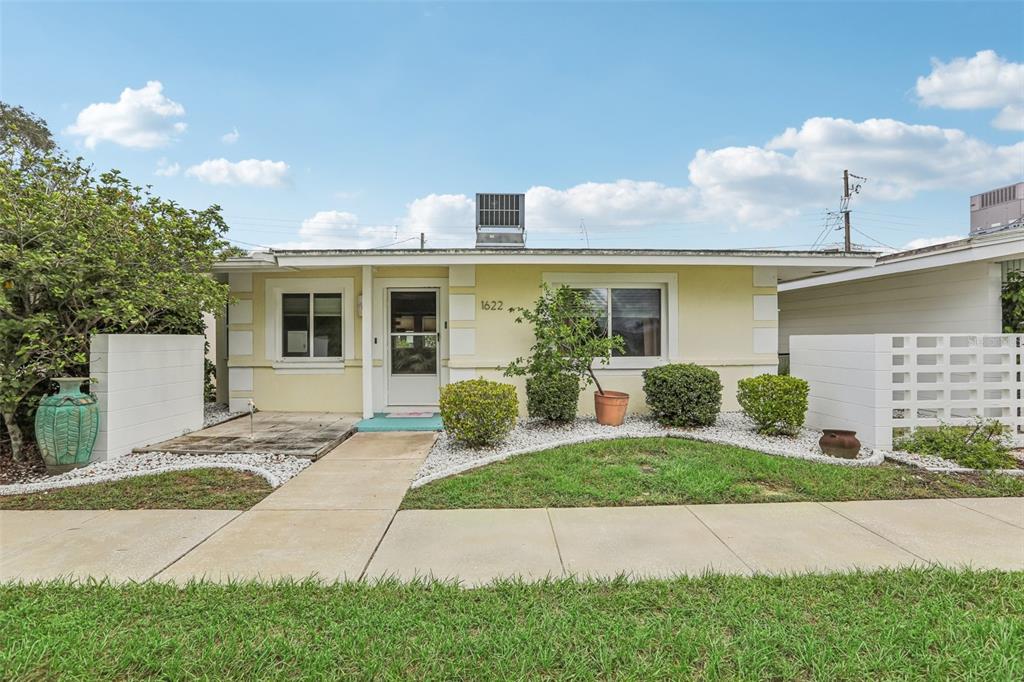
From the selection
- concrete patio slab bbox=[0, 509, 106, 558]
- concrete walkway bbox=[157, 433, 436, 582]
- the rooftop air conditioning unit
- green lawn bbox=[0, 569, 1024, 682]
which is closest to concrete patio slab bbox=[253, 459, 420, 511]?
concrete walkway bbox=[157, 433, 436, 582]

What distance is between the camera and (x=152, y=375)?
6.13 metres

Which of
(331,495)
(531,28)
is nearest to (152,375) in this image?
(331,495)

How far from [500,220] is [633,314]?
295 cm

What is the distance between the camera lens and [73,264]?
498 centimetres

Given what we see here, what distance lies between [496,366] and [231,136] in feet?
26.5

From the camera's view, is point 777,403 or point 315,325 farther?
point 315,325

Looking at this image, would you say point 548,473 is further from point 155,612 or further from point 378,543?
point 155,612

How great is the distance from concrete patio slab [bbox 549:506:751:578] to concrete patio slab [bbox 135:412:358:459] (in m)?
3.60

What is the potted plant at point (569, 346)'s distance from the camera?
6.98m

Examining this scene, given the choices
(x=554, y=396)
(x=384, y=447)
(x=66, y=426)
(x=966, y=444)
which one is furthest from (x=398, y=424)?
(x=966, y=444)

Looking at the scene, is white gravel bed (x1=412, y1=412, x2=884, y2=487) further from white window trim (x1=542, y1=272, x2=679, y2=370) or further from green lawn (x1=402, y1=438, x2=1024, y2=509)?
white window trim (x1=542, y1=272, x2=679, y2=370)

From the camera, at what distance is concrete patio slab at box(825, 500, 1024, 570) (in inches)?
123

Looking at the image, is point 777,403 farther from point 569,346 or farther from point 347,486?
point 347,486

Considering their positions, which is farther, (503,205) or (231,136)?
(231,136)
